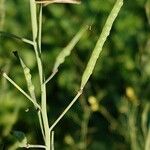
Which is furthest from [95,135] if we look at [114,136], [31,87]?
[31,87]

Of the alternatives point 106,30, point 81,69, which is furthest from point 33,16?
point 81,69

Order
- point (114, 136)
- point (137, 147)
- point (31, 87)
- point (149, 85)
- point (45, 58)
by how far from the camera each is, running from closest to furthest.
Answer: point (31, 87) < point (137, 147) < point (149, 85) < point (114, 136) < point (45, 58)

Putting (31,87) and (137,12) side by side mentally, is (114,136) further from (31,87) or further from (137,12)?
(31,87)

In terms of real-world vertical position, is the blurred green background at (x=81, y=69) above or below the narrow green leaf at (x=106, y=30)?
below

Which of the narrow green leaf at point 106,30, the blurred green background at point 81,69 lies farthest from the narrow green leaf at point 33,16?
the blurred green background at point 81,69

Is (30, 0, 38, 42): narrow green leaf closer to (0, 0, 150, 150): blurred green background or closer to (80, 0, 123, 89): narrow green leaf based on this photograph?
(80, 0, 123, 89): narrow green leaf

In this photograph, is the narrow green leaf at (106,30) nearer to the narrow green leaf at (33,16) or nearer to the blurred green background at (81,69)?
the narrow green leaf at (33,16)

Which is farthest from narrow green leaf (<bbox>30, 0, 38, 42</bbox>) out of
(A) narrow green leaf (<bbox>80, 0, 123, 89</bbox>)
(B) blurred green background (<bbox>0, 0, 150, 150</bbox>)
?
(B) blurred green background (<bbox>0, 0, 150, 150</bbox>)

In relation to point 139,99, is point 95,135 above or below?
below
